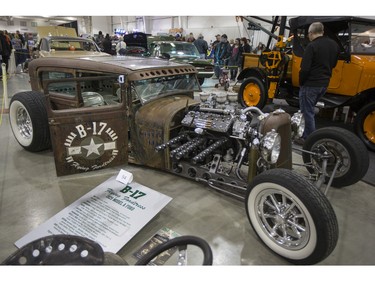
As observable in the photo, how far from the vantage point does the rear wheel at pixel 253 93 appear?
6309 millimetres

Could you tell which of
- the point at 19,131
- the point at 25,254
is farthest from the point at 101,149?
the point at 19,131

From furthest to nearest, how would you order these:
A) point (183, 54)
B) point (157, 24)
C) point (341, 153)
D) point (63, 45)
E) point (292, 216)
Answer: point (157, 24) → point (183, 54) → point (63, 45) → point (341, 153) → point (292, 216)

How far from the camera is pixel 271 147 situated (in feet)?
7.61

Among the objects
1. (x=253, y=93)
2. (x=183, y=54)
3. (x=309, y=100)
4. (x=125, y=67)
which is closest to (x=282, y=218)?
(x=125, y=67)

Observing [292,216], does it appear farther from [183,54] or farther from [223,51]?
Answer: [223,51]

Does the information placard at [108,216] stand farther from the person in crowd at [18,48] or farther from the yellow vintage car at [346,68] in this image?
the person in crowd at [18,48]

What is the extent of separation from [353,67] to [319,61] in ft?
4.82

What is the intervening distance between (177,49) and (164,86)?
6693 millimetres

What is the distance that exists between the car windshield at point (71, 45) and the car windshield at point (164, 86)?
5.27 metres

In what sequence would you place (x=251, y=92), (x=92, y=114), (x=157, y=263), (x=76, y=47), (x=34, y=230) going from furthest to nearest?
1. (x=76, y=47)
2. (x=251, y=92)
3. (x=92, y=114)
4. (x=34, y=230)
5. (x=157, y=263)

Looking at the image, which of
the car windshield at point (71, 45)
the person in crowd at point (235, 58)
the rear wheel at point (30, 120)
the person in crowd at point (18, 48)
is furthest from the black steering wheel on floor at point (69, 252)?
the person in crowd at point (18, 48)

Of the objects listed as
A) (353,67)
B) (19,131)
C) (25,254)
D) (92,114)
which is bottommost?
(19,131)

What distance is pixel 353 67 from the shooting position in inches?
193

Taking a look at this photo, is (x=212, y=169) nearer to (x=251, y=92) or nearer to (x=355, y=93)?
(x=355, y=93)
